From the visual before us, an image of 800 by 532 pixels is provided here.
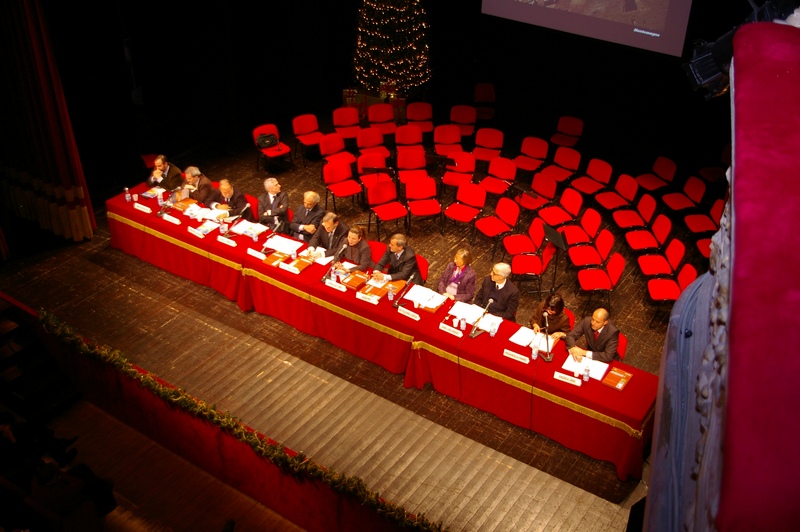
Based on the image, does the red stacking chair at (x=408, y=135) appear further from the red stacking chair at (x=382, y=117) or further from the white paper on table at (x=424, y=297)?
the white paper on table at (x=424, y=297)

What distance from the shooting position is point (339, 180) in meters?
10.8

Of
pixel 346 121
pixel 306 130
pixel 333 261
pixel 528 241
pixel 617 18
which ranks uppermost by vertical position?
pixel 617 18

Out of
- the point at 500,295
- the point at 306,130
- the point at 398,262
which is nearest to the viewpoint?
the point at 500,295

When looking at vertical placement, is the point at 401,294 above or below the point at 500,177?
below

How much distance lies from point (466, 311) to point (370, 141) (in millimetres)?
4806

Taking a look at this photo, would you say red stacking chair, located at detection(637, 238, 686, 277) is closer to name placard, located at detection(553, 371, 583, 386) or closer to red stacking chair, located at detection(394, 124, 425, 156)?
name placard, located at detection(553, 371, 583, 386)

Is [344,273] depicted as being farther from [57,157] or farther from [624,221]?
[57,157]

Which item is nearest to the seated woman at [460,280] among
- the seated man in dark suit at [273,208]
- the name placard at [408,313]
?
the name placard at [408,313]

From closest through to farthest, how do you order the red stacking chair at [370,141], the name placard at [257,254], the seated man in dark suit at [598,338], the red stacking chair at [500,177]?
1. the seated man in dark suit at [598,338]
2. the name placard at [257,254]
3. the red stacking chair at [500,177]
4. the red stacking chair at [370,141]

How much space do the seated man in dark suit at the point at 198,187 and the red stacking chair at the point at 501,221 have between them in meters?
3.63

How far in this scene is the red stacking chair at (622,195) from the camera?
10188 millimetres

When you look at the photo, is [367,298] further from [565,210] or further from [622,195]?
[622,195]

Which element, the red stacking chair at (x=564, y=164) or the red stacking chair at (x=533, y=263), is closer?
the red stacking chair at (x=533, y=263)

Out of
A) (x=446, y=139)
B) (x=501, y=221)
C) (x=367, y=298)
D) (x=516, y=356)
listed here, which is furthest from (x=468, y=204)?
(x=516, y=356)
